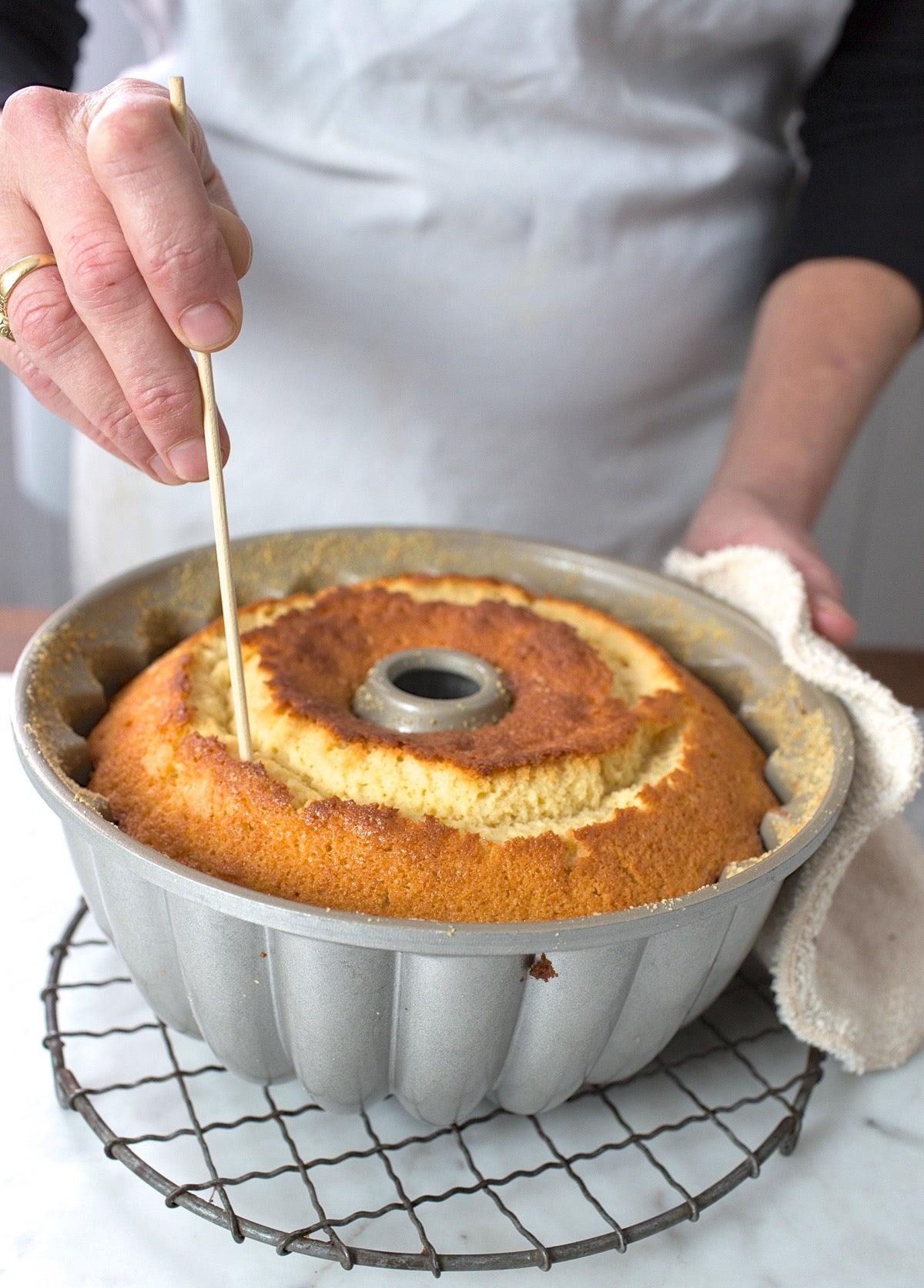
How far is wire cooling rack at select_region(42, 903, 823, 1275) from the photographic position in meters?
0.72

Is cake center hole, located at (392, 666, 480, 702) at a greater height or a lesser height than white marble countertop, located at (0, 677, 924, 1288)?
greater

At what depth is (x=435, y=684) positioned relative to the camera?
3.24ft

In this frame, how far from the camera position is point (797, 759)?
3.02 ft

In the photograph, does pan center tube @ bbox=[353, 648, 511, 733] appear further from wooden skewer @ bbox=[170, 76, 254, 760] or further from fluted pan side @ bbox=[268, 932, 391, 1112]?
fluted pan side @ bbox=[268, 932, 391, 1112]

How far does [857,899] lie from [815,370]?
2.21 ft

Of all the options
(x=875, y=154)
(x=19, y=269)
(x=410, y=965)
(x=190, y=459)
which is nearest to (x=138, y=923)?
(x=410, y=965)

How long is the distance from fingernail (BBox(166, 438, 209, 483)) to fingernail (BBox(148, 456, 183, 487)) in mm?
27

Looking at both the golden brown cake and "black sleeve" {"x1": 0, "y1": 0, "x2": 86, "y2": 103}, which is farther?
"black sleeve" {"x1": 0, "y1": 0, "x2": 86, "y2": 103}

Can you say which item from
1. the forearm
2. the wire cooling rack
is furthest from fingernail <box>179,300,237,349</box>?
the forearm

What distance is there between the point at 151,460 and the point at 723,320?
3.05 feet

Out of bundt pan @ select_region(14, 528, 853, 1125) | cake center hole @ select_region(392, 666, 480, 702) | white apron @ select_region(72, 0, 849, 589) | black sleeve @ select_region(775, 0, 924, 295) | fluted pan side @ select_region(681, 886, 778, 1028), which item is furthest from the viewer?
black sleeve @ select_region(775, 0, 924, 295)

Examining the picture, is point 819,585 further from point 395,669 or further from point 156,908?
point 156,908

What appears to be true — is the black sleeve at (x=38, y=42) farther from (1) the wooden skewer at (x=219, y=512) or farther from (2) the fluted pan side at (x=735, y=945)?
(2) the fluted pan side at (x=735, y=945)

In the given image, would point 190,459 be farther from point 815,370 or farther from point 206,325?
point 815,370
